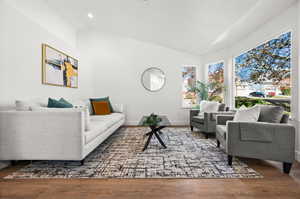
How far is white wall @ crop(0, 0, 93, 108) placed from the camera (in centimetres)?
216

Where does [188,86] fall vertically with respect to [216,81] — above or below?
below

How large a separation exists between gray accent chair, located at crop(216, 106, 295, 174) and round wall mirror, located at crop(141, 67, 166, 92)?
10.1 feet

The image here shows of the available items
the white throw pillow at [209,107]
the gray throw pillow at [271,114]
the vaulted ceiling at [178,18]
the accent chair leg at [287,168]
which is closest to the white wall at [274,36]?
the vaulted ceiling at [178,18]

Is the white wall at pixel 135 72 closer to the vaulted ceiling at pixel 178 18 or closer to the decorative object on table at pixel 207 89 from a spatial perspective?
the vaulted ceiling at pixel 178 18

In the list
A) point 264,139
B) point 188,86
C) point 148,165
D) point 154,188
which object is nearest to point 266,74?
point 264,139

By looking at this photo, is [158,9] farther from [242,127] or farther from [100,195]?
[100,195]

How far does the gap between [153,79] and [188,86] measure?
1147 mm

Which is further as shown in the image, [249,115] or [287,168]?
[249,115]

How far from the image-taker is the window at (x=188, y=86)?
506 cm

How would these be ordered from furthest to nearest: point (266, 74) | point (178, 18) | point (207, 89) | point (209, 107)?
point (207, 89), point (209, 107), point (178, 18), point (266, 74)

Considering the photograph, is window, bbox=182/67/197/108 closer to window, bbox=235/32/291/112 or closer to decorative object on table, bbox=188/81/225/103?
decorative object on table, bbox=188/81/225/103

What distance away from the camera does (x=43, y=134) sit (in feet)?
6.56

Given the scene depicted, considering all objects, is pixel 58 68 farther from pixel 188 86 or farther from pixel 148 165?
pixel 188 86

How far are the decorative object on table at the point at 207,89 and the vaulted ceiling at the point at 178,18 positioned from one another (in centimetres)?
102
